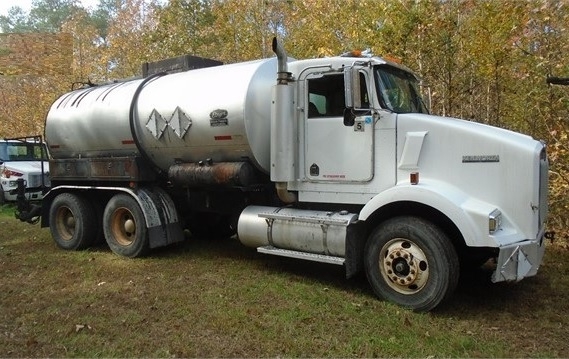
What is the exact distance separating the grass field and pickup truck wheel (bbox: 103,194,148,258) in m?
0.33

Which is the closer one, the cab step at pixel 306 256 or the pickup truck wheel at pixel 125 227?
the cab step at pixel 306 256

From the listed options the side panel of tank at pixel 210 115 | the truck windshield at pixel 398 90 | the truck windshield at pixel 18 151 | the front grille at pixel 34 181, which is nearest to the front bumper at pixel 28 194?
the front grille at pixel 34 181

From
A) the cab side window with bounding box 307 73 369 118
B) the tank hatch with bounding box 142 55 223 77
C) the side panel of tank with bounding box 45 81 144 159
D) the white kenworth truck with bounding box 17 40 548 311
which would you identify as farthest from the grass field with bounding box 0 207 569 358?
the tank hatch with bounding box 142 55 223 77

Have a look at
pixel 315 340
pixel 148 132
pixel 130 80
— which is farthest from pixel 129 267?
pixel 315 340

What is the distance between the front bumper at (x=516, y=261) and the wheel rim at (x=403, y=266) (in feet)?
2.38

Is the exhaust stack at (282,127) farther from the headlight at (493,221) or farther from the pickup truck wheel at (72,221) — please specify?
the pickup truck wheel at (72,221)

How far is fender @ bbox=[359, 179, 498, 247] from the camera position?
4.81 m

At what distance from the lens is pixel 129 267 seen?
718 cm

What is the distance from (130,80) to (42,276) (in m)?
3.51

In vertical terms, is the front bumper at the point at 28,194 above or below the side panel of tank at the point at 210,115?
below

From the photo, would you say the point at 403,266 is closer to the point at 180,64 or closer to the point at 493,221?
the point at 493,221

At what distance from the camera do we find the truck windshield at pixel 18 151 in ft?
48.0

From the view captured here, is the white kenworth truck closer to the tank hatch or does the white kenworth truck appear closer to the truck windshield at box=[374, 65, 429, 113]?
the truck windshield at box=[374, 65, 429, 113]

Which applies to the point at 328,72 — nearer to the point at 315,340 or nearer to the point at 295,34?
the point at 315,340
